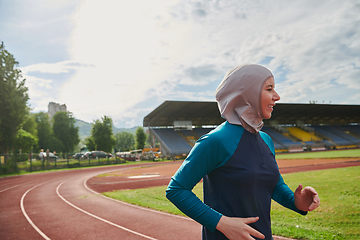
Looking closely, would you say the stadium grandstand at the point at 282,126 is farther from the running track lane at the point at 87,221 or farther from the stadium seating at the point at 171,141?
the running track lane at the point at 87,221

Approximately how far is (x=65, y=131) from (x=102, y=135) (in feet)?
51.3

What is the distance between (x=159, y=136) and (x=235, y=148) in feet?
149

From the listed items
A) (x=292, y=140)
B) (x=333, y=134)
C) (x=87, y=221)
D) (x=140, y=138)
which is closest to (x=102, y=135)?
(x=140, y=138)

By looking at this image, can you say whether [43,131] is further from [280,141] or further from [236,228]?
[236,228]

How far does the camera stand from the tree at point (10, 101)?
1111 inches

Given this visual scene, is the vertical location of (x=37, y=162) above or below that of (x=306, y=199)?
below

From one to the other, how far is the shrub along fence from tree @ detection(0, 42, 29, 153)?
470 cm

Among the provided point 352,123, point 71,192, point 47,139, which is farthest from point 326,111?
point 47,139

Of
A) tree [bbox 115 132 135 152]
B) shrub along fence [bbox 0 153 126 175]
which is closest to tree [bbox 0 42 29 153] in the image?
shrub along fence [bbox 0 153 126 175]

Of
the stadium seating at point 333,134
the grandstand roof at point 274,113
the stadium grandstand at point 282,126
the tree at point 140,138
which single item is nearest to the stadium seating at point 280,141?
the stadium grandstand at point 282,126

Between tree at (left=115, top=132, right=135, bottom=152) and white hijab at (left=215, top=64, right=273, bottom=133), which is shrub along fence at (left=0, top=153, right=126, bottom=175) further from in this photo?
tree at (left=115, top=132, right=135, bottom=152)

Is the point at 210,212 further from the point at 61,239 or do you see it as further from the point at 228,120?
the point at 61,239

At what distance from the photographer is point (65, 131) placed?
6012 cm

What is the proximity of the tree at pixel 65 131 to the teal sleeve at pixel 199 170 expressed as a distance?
65.4m
